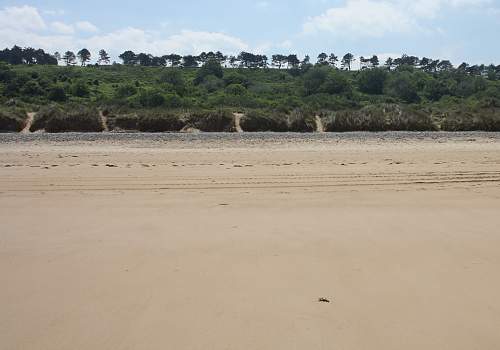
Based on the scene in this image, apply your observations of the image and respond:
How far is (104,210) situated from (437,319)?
4.34 meters

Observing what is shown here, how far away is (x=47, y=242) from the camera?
471 centimetres

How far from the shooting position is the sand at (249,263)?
296 cm

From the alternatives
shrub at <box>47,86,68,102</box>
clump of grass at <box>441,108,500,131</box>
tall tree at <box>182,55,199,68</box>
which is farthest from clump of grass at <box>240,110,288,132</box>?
tall tree at <box>182,55,199,68</box>

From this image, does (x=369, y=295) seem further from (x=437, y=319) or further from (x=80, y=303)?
(x=80, y=303)

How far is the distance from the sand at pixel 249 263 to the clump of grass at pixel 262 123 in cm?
1185

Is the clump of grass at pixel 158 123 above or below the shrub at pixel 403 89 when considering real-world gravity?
below

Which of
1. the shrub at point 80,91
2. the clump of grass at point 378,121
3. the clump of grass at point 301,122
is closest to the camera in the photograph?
the clump of grass at point 301,122

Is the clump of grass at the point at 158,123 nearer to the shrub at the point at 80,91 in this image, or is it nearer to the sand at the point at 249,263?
the sand at the point at 249,263

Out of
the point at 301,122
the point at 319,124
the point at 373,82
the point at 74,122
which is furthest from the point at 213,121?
the point at 373,82

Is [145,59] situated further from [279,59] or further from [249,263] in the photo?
[249,263]

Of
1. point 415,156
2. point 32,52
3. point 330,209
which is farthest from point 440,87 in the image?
point 32,52

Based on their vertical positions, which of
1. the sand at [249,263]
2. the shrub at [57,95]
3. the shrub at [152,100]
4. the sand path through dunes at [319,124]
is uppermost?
the shrub at [57,95]

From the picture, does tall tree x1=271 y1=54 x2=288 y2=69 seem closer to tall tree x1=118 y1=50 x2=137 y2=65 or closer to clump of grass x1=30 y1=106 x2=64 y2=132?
tall tree x1=118 y1=50 x2=137 y2=65

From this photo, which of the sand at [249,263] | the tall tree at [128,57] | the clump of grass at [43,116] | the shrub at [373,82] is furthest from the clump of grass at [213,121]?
the tall tree at [128,57]
